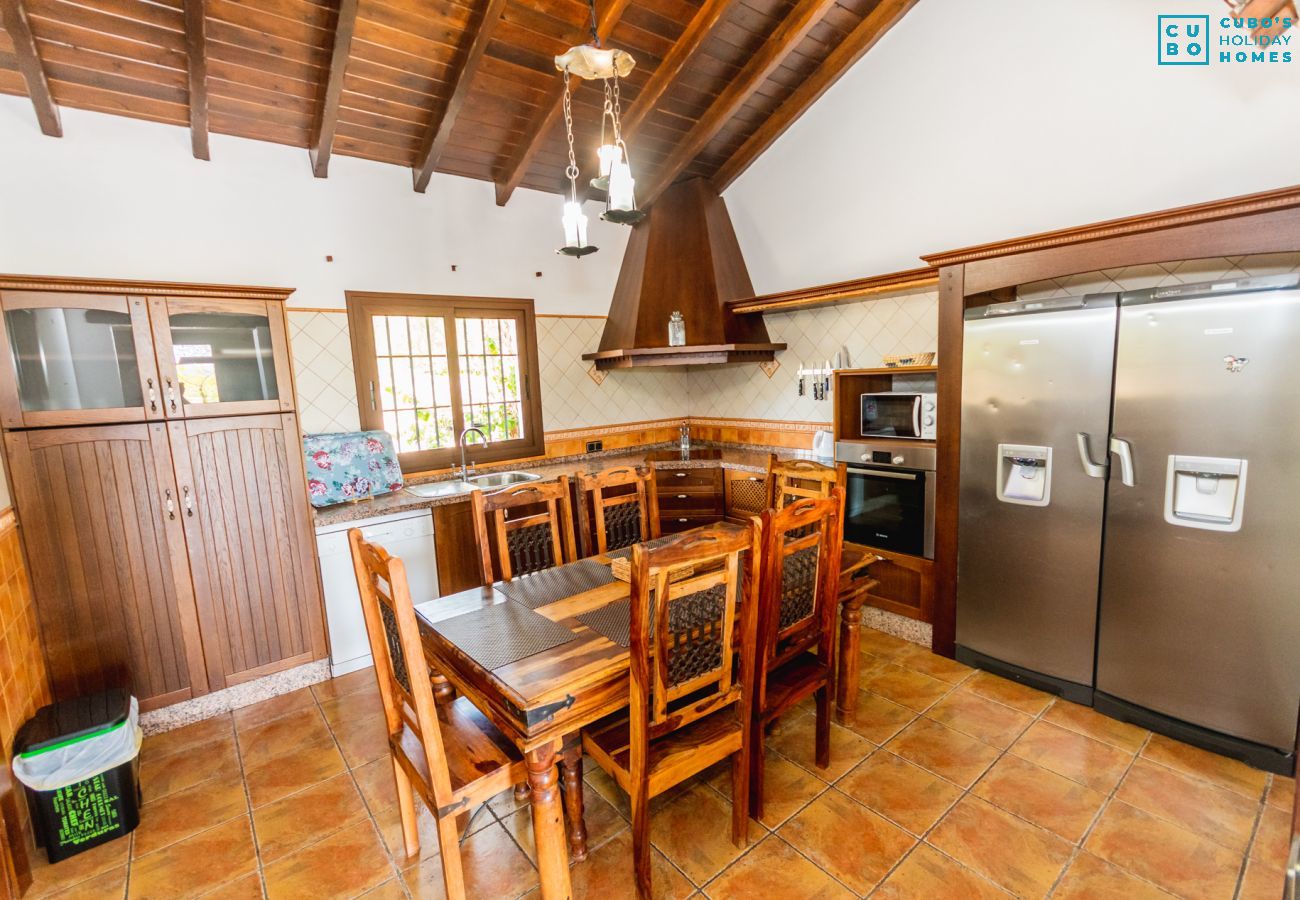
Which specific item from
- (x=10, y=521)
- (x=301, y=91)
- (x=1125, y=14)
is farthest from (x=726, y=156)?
(x=10, y=521)

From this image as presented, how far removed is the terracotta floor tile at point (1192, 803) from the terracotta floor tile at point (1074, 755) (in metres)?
0.05

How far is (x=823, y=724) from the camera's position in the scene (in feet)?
6.68

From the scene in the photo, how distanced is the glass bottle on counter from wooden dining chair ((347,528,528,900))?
2627 mm

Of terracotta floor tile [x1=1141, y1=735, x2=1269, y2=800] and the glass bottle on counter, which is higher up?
the glass bottle on counter

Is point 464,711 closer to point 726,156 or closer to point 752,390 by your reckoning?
point 752,390

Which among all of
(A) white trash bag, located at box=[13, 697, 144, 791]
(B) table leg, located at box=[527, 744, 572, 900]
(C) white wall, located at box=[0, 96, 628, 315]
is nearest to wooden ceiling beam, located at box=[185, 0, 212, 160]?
(C) white wall, located at box=[0, 96, 628, 315]

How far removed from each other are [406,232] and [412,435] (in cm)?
123

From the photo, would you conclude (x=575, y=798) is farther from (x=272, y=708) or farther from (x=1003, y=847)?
(x=272, y=708)

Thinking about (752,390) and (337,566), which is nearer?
(337,566)

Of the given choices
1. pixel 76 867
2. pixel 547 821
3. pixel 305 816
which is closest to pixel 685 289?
pixel 547 821

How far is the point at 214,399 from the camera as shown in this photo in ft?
8.28

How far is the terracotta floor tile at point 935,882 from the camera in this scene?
157cm

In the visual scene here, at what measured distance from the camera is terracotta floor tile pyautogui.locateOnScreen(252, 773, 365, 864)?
1.87m

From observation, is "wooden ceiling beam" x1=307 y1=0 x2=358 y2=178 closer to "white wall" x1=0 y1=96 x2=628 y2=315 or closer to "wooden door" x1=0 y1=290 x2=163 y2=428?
"white wall" x1=0 y1=96 x2=628 y2=315
